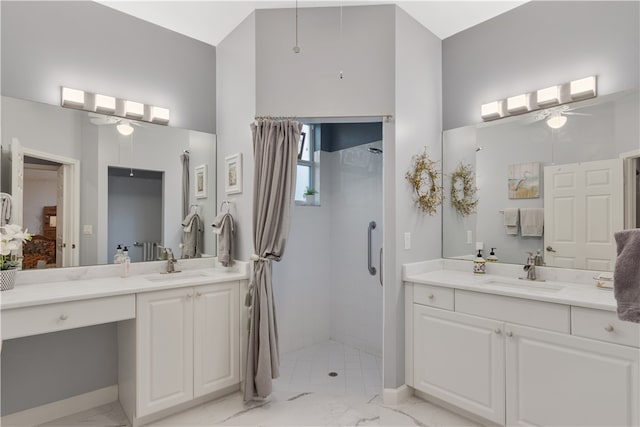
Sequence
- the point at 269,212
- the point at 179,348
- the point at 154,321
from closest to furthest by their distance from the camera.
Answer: the point at 154,321, the point at 179,348, the point at 269,212

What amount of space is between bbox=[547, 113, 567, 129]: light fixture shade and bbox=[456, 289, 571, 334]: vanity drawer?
1.26 meters

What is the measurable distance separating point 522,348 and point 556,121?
155 cm

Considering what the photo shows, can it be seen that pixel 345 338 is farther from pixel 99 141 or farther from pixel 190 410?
pixel 99 141

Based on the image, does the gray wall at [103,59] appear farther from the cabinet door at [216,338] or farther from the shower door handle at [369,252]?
the shower door handle at [369,252]

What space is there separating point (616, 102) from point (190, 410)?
3.47m

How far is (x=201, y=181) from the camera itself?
2.83 m

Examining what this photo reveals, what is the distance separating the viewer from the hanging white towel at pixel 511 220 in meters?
2.46

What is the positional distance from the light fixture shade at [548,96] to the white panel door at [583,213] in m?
0.46

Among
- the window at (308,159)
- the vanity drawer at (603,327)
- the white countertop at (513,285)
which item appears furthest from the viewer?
the window at (308,159)

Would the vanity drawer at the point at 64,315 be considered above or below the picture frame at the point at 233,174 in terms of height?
below

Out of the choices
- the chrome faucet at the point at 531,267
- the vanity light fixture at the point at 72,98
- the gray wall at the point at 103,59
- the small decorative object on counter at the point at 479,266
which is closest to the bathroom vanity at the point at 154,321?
the vanity light fixture at the point at 72,98

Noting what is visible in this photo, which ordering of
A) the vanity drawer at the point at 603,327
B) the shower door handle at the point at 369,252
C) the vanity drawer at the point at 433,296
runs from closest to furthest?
the vanity drawer at the point at 603,327
the vanity drawer at the point at 433,296
the shower door handle at the point at 369,252

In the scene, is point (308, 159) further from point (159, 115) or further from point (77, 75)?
point (77, 75)

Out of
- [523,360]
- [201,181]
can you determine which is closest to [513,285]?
[523,360]
